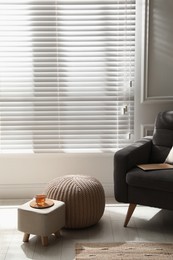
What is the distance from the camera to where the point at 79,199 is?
3234 mm

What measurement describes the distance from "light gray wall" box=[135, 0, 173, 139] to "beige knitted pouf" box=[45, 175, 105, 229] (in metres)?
0.99

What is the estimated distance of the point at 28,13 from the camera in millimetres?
3836

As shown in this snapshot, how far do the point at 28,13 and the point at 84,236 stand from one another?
1.99m

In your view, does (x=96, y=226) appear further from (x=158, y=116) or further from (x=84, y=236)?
(x=158, y=116)

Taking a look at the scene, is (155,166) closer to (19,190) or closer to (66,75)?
(66,75)

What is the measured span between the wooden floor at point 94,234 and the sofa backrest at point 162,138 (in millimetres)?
482

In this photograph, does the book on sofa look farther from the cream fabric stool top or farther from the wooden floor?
the cream fabric stool top

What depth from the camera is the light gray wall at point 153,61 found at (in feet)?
12.6

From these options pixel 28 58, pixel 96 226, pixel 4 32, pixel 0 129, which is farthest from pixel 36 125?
pixel 96 226

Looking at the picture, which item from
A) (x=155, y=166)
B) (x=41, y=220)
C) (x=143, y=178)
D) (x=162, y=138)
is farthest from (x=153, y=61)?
(x=41, y=220)

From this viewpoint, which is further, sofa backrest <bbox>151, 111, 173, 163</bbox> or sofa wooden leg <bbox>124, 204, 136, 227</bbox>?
sofa backrest <bbox>151, 111, 173, 163</bbox>

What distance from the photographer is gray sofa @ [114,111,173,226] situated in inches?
124

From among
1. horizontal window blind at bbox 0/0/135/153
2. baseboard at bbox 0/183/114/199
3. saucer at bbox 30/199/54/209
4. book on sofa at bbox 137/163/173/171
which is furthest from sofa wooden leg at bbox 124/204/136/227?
baseboard at bbox 0/183/114/199

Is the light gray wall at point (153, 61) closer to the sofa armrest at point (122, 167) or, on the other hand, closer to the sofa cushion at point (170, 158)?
the sofa cushion at point (170, 158)
